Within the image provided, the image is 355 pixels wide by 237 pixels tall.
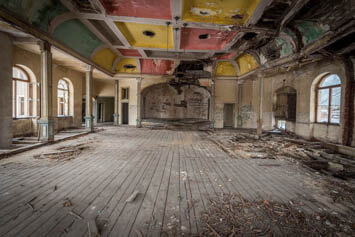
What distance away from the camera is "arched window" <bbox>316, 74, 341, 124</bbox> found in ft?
24.1

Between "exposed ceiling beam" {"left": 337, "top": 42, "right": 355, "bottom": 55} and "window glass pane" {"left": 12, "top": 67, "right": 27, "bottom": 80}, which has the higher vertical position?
"exposed ceiling beam" {"left": 337, "top": 42, "right": 355, "bottom": 55}

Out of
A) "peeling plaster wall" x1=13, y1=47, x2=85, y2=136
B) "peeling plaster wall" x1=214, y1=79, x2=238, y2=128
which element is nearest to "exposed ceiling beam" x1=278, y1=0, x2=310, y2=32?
"peeling plaster wall" x1=214, y1=79, x2=238, y2=128

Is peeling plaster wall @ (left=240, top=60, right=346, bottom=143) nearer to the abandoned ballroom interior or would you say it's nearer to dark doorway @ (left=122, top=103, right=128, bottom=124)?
the abandoned ballroom interior

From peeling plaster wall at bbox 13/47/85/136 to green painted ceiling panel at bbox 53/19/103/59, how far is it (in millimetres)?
2198

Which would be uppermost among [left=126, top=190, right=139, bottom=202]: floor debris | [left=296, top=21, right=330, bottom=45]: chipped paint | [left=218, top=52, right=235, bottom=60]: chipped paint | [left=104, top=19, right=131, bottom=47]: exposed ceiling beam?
[left=218, top=52, right=235, bottom=60]: chipped paint

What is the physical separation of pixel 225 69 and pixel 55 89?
488 inches

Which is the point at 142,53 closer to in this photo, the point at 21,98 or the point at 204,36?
the point at 204,36

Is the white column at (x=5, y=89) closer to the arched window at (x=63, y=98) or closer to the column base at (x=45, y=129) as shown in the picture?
the column base at (x=45, y=129)

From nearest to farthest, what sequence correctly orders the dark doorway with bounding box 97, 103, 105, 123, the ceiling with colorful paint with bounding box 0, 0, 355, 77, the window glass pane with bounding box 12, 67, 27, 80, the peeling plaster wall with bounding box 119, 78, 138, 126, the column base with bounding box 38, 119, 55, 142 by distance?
the ceiling with colorful paint with bounding box 0, 0, 355, 77 → the column base with bounding box 38, 119, 55, 142 → the window glass pane with bounding box 12, 67, 27, 80 → the peeling plaster wall with bounding box 119, 78, 138, 126 → the dark doorway with bounding box 97, 103, 105, 123

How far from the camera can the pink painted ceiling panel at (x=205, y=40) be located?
8359 millimetres

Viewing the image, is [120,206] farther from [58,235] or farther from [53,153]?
[53,153]

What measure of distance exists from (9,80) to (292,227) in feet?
28.6

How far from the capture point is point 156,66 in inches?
514

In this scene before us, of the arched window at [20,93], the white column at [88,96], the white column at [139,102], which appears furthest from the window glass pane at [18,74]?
the white column at [139,102]
